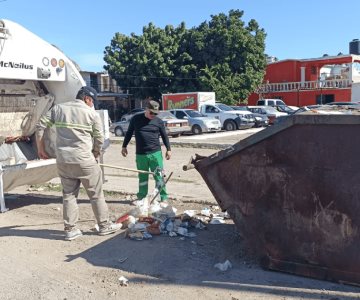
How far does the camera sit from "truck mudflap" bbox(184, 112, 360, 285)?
12.2 feet

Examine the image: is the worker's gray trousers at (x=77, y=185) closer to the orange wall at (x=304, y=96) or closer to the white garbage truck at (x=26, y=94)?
the white garbage truck at (x=26, y=94)

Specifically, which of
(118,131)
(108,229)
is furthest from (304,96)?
(108,229)

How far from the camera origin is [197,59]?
37312mm

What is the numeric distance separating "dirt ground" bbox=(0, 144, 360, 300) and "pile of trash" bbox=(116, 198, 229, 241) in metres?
0.10

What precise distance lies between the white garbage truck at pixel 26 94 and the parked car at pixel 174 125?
14.4 meters

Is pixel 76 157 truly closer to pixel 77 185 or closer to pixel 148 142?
pixel 77 185

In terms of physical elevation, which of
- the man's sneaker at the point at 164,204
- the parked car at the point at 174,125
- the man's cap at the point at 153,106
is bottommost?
the man's sneaker at the point at 164,204

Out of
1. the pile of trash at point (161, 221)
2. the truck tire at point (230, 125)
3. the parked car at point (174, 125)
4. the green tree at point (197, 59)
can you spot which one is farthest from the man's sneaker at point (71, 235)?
the green tree at point (197, 59)

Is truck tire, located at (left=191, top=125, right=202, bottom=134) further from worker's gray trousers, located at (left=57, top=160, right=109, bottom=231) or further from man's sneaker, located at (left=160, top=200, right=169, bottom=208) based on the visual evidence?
worker's gray trousers, located at (left=57, top=160, right=109, bottom=231)

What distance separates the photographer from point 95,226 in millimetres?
5883

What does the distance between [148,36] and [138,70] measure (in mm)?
3086

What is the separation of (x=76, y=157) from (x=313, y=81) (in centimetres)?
3827

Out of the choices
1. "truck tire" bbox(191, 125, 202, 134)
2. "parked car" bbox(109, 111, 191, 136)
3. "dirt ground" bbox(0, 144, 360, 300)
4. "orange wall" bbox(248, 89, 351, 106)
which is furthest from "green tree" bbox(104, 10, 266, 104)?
"dirt ground" bbox(0, 144, 360, 300)

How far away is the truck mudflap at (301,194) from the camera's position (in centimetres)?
373
